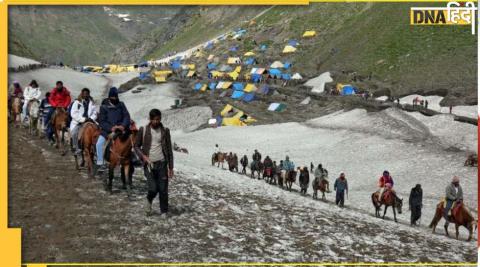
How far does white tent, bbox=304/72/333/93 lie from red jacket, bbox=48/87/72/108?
73260 mm

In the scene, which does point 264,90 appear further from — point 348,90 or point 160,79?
point 160,79

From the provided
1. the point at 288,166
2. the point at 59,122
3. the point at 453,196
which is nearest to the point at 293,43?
the point at 288,166

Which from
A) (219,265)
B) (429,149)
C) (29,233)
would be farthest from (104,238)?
(429,149)

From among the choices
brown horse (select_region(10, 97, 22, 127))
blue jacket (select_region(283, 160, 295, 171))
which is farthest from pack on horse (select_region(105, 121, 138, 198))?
blue jacket (select_region(283, 160, 295, 171))

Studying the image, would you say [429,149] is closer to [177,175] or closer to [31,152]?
[177,175]

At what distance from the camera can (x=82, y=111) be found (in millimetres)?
16391

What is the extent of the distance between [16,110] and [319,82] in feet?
241

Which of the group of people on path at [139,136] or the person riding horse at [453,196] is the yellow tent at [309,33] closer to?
the person riding horse at [453,196]

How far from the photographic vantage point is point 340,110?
68.4 m

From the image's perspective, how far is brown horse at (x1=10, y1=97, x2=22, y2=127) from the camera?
84.7 ft

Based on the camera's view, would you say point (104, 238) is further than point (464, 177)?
No

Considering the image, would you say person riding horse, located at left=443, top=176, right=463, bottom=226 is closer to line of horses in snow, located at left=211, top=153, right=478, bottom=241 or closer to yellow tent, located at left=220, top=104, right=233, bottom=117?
line of horses in snow, located at left=211, top=153, right=478, bottom=241

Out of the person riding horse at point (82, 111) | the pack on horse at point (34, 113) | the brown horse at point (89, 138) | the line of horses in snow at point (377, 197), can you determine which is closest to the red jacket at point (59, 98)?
the person riding horse at point (82, 111)

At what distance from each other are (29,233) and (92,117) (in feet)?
19.6
